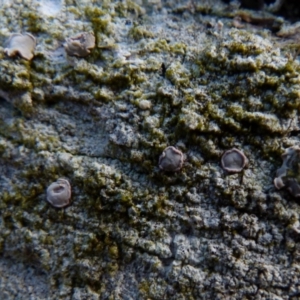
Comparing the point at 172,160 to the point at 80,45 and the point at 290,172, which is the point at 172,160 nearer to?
the point at 290,172

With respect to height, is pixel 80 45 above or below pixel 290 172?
above

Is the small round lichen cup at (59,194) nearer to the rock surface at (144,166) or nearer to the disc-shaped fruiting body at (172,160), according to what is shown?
the rock surface at (144,166)

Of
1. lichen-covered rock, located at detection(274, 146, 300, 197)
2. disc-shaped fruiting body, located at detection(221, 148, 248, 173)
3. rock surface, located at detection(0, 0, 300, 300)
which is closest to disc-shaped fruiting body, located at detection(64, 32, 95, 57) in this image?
rock surface, located at detection(0, 0, 300, 300)

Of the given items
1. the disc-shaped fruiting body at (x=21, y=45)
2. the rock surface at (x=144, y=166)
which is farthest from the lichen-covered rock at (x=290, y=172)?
the disc-shaped fruiting body at (x=21, y=45)

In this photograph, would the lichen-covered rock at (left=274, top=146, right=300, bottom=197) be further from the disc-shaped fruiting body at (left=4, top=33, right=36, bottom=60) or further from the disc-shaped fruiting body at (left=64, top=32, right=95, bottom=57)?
the disc-shaped fruiting body at (left=4, top=33, right=36, bottom=60)

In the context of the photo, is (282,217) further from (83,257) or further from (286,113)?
(83,257)

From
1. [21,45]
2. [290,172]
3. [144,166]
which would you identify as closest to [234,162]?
[290,172]
